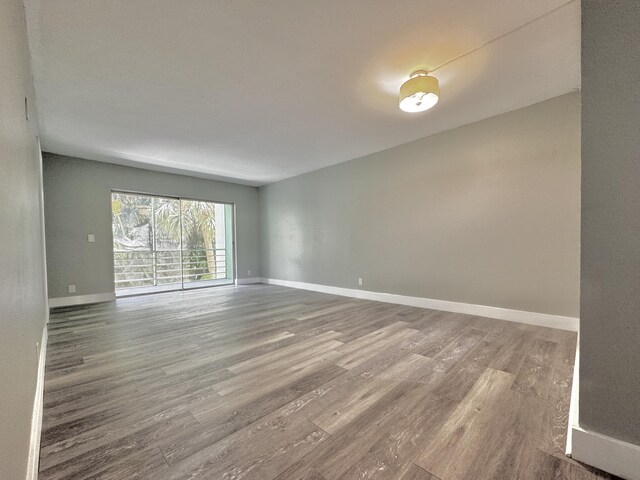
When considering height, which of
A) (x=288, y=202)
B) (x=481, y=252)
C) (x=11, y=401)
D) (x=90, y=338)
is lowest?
(x=90, y=338)

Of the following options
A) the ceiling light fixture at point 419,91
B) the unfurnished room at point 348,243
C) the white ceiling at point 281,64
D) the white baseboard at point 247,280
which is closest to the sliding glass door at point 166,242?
the white baseboard at point 247,280

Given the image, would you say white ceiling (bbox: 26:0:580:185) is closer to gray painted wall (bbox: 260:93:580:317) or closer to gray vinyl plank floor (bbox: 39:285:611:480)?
gray painted wall (bbox: 260:93:580:317)

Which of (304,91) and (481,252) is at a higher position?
(304,91)

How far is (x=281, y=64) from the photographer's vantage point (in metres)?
2.07

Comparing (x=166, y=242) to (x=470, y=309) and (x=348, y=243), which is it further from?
(x=470, y=309)

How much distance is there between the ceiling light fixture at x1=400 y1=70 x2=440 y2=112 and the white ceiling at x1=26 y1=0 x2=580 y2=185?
0.10m

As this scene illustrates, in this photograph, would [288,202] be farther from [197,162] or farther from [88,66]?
[88,66]

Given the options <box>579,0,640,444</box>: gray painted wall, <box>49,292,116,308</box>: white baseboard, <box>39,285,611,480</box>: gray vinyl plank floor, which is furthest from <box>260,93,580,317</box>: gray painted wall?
<box>49,292,116,308</box>: white baseboard

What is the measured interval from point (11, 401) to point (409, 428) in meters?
1.54

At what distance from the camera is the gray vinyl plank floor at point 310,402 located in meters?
1.06

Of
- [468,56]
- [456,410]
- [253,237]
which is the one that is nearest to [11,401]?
[456,410]

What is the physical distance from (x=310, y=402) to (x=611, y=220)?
66.7 inches

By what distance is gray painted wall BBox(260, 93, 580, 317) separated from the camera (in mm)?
2652

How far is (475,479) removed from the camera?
981 millimetres
